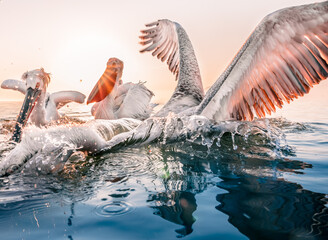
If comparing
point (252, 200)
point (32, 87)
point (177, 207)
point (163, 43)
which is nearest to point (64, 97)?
point (32, 87)

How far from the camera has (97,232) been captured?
1571 mm

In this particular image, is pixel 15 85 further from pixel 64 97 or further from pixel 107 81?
pixel 107 81

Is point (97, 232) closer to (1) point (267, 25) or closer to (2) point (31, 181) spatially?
(2) point (31, 181)

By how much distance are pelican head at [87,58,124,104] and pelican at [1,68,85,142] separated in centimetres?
84

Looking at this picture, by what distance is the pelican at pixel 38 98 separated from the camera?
15.6 ft

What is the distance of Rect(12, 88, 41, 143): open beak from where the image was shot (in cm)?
386

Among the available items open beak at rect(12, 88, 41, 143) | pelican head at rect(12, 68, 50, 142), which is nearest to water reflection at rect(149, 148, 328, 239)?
open beak at rect(12, 88, 41, 143)

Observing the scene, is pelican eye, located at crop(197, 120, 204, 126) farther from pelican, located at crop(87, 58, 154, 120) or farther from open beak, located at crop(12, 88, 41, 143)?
pelican, located at crop(87, 58, 154, 120)

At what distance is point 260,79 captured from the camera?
354cm

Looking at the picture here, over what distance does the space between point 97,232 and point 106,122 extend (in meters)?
1.98

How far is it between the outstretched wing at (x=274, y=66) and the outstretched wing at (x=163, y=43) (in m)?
3.23

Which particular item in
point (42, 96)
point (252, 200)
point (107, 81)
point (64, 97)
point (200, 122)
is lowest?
point (252, 200)

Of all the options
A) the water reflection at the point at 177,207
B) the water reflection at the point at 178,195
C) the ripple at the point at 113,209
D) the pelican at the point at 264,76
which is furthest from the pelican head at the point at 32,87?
the water reflection at the point at 177,207

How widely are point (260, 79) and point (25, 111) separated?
12.2 ft
